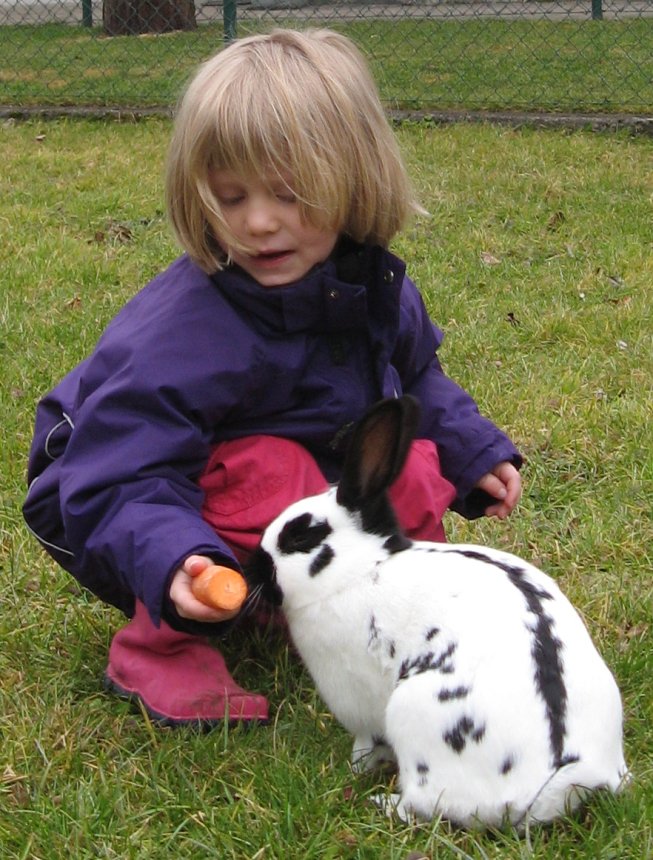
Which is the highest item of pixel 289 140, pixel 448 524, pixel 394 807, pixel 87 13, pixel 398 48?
pixel 289 140

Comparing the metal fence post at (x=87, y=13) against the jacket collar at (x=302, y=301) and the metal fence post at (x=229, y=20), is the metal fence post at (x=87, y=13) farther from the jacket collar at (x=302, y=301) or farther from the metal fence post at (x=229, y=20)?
the jacket collar at (x=302, y=301)

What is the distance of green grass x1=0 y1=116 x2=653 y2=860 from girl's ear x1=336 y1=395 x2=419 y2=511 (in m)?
0.45

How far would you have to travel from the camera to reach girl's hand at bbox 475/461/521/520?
108 inches

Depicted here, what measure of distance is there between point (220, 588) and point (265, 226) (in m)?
0.73

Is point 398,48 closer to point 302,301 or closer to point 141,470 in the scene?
point 302,301

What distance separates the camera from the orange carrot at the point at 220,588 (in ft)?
6.60

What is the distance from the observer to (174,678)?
240 cm

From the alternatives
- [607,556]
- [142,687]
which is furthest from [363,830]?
[607,556]

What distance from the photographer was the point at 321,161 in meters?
2.40

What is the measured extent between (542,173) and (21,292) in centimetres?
296

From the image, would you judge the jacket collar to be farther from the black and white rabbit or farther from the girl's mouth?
the black and white rabbit

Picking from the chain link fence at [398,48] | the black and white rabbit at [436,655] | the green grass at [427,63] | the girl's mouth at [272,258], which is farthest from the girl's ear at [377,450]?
the chain link fence at [398,48]

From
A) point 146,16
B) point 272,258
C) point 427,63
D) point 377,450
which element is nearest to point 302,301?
point 272,258

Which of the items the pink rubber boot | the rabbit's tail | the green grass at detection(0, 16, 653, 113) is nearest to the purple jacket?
the pink rubber boot
